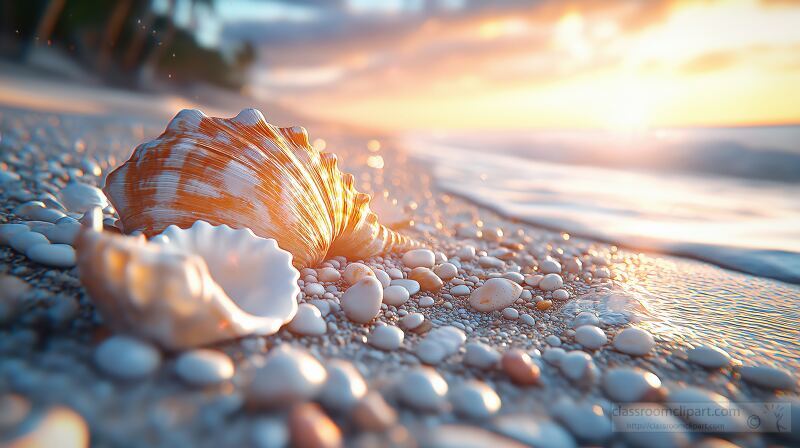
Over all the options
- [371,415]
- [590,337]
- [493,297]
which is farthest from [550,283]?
[371,415]

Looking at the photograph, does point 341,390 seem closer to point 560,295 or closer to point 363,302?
point 363,302

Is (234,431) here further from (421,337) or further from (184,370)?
(421,337)

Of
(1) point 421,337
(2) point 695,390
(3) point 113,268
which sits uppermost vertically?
(2) point 695,390

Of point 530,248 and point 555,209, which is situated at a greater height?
point 555,209

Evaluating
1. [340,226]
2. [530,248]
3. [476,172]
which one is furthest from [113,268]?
[476,172]

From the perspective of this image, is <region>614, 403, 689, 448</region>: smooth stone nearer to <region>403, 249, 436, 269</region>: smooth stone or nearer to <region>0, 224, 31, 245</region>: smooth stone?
<region>403, 249, 436, 269</region>: smooth stone
